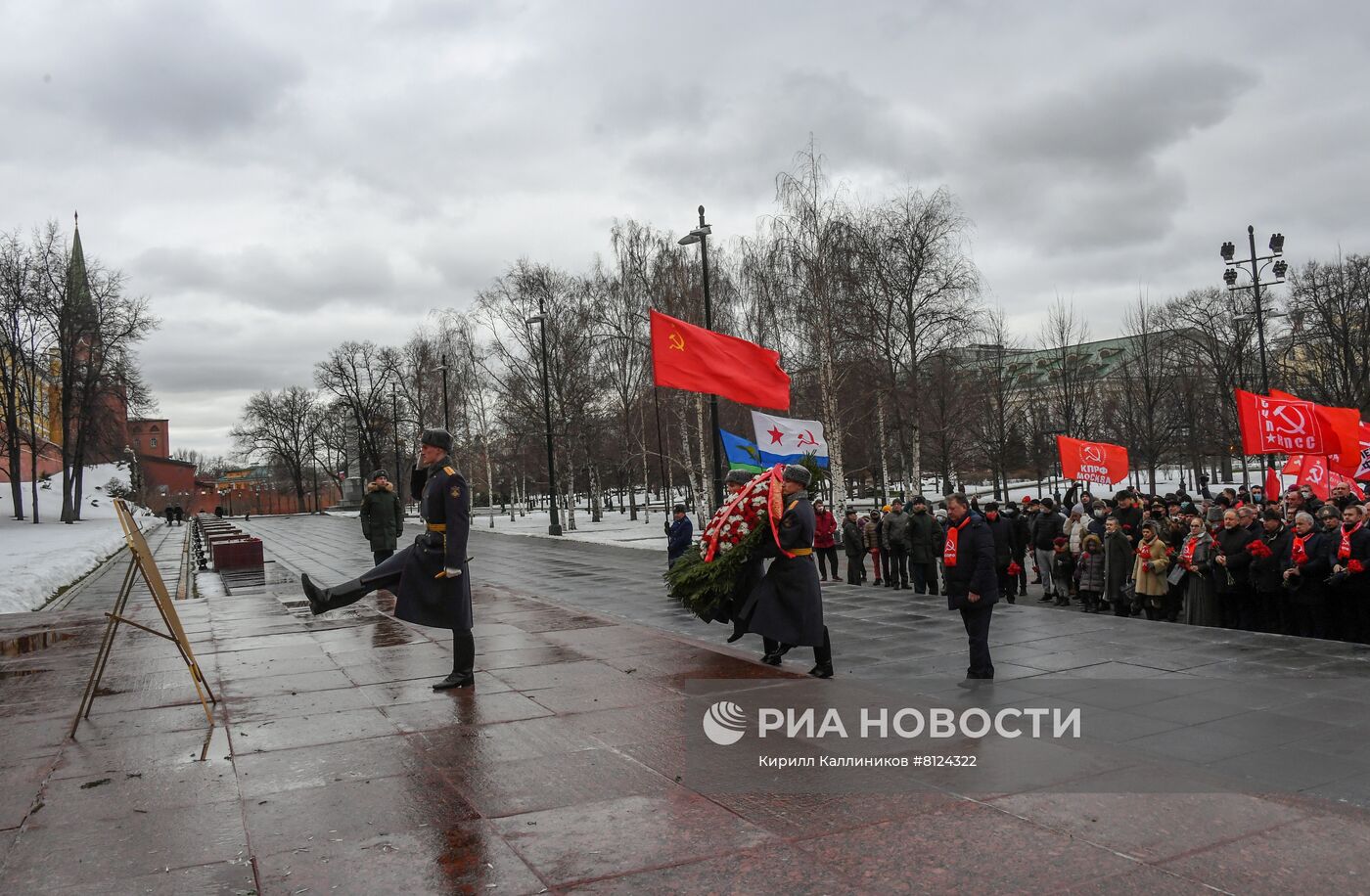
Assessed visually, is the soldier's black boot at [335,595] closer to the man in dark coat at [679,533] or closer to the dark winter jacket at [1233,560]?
the man in dark coat at [679,533]

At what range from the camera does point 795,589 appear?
7.59m

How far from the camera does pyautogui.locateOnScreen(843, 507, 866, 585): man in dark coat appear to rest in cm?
1652

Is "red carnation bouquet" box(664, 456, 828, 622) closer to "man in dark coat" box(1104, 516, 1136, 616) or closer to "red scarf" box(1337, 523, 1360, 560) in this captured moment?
"red scarf" box(1337, 523, 1360, 560)

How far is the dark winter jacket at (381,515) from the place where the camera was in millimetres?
13984

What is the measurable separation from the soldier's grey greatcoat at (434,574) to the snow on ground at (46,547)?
11037 millimetres

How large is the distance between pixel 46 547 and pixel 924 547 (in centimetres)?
2830

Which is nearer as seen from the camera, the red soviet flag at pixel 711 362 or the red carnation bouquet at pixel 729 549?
the red carnation bouquet at pixel 729 549

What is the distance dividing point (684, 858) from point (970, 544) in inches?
183

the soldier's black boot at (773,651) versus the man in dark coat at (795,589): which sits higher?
the man in dark coat at (795,589)

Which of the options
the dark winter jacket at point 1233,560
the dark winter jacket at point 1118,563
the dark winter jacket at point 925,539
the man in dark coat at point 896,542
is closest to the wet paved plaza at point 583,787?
the dark winter jacket at point 1233,560

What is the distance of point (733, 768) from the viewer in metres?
5.12

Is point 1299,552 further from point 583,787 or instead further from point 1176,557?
point 583,787

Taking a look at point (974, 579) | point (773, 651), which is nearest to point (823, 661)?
point (773, 651)

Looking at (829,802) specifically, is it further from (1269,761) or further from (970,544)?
(970,544)
